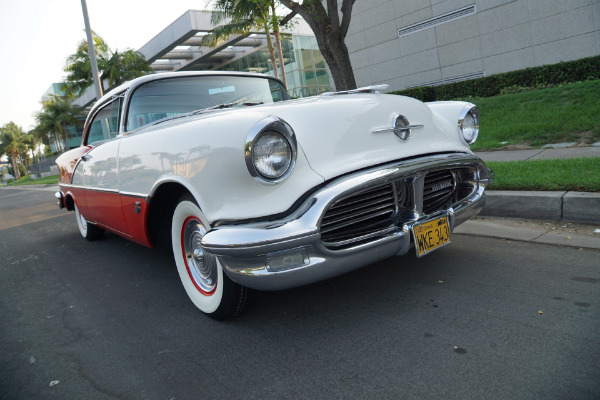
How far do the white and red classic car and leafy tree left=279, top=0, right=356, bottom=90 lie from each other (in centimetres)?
578

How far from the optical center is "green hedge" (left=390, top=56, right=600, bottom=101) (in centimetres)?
991

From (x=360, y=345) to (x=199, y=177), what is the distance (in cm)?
115

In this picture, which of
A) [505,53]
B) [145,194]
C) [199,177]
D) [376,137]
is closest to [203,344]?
[199,177]

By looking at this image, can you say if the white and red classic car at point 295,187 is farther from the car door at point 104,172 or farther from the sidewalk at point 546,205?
the sidewalk at point 546,205

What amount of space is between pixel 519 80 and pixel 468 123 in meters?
9.43

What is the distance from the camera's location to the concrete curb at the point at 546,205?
3.44 meters

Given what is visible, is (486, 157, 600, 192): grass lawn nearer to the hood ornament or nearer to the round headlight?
the hood ornament

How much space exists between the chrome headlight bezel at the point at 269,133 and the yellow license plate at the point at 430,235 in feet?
2.47

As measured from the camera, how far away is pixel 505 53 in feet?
42.4

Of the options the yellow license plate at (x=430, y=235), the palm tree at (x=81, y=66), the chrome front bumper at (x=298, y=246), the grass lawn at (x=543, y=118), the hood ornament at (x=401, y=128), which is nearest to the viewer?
the chrome front bumper at (x=298, y=246)

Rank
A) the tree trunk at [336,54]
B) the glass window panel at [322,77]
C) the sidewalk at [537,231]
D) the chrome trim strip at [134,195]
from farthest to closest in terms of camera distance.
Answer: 1. the glass window panel at [322,77]
2. the tree trunk at [336,54]
3. the sidewalk at [537,231]
4. the chrome trim strip at [134,195]

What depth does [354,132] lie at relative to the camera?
2346 millimetres

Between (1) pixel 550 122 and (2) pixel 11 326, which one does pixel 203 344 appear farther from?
(1) pixel 550 122

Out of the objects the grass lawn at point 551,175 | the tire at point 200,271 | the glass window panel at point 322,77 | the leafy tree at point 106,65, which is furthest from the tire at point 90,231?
the leafy tree at point 106,65
